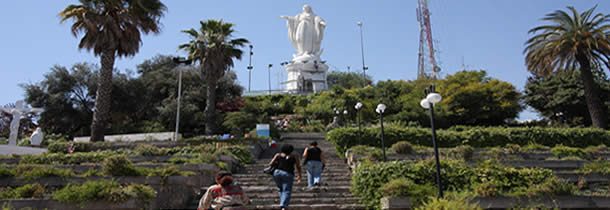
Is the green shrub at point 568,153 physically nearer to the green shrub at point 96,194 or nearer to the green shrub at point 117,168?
the green shrub at point 117,168

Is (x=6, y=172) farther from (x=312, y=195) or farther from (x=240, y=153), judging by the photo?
(x=240, y=153)

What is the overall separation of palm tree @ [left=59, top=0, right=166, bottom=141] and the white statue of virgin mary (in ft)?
110

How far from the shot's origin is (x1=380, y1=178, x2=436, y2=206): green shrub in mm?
8586

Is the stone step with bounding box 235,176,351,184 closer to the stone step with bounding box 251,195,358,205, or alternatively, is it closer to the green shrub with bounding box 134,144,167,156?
the stone step with bounding box 251,195,358,205

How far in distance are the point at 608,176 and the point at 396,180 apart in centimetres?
702

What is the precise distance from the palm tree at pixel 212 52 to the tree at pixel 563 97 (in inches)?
948

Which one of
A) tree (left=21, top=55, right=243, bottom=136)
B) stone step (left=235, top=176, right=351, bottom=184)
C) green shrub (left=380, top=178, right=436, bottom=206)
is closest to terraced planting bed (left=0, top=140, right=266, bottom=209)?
stone step (left=235, top=176, right=351, bottom=184)

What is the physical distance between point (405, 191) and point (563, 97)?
33.6 metres

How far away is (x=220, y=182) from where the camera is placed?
6.57m

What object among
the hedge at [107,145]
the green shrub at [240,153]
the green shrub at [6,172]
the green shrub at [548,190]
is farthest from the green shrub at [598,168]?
the green shrub at [6,172]

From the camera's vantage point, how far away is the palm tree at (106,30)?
22594 millimetres

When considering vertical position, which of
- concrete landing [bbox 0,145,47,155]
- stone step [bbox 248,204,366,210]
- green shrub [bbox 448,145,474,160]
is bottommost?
stone step [bbox 248,204,366,210]

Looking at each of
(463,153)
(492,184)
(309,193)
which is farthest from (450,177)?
(463,153)

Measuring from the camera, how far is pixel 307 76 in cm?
5594
